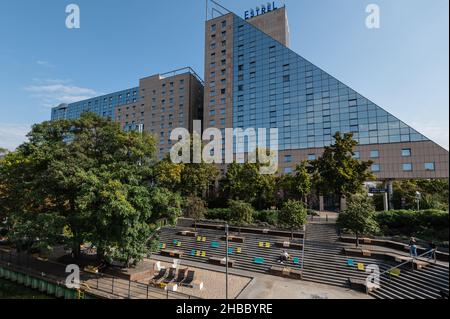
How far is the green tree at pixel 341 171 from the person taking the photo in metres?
26.5

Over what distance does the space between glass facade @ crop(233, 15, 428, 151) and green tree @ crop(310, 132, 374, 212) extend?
31.6 feet

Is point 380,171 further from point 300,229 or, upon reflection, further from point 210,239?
point 210,239

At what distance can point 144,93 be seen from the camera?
63.5 metres

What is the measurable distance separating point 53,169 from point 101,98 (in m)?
102

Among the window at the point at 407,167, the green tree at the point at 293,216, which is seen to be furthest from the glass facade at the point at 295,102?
the green tree at the point at 293,216

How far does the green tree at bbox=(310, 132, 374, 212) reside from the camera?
26453mm

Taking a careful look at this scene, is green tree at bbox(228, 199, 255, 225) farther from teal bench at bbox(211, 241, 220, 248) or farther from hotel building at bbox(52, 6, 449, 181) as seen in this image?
hotel building at bbox(52, 6, 449, 181)

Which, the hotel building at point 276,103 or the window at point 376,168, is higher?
the hotel building at point 276,103

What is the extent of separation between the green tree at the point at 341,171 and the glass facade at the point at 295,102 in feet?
31.6

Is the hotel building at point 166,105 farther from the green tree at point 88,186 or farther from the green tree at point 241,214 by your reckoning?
the green tree at point 88,186

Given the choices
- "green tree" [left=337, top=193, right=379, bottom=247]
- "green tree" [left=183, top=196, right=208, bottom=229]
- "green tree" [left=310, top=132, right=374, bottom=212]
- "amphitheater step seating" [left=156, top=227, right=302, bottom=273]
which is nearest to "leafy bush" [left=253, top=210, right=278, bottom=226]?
"amphitheater step seating" [left=156, top=227, right=302, bottom=273]

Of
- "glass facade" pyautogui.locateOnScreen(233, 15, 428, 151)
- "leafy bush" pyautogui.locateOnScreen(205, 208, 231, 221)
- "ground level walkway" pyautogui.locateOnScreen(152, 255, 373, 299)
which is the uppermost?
"glass facade" pyautogui.locateOnScreen(233, 15, 428, 151)

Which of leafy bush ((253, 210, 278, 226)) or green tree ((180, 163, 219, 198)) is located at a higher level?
green tree ((180, 163, 219, 198))
